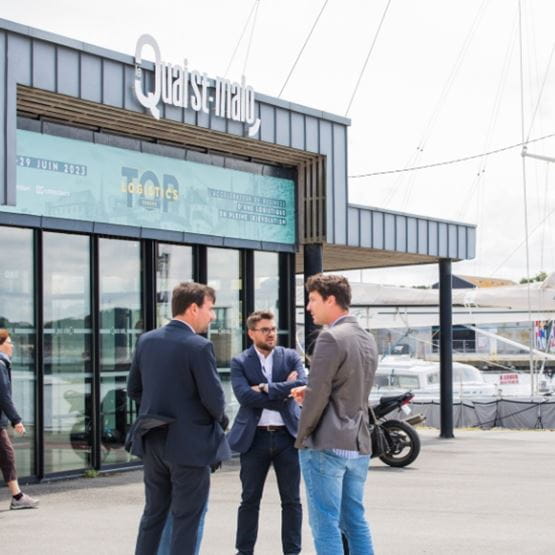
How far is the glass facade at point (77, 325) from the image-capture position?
12.5 metres

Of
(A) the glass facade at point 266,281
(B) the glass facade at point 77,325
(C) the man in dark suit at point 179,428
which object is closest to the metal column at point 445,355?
(A) the glass facade at point 266,281

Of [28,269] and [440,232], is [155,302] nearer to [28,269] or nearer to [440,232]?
[28,269]

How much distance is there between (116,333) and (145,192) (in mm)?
1783

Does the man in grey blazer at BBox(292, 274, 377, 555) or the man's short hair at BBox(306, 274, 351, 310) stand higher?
the man's short hair at BBox(306, 274, 351, 310)

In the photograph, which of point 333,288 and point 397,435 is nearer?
point 333,288

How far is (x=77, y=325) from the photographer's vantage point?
1320 centimetres

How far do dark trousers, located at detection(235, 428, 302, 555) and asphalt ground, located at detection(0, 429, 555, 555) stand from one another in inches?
22.3

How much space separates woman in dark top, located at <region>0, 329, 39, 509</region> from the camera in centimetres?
1032

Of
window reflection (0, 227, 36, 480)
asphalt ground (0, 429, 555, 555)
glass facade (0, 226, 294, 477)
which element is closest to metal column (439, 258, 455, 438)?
asphalt ground (0, 429, 555, 555)

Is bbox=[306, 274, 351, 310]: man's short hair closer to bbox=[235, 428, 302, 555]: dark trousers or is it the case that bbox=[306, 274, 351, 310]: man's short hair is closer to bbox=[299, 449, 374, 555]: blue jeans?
bbox=[299, 449, 374, 555]: blue jeans

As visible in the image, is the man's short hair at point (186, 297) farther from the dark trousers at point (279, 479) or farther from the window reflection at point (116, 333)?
the window reflection at point (116, 333)

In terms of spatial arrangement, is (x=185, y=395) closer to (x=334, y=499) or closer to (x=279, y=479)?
(x=334, y=499)

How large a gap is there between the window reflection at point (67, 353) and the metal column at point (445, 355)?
8.22 meters

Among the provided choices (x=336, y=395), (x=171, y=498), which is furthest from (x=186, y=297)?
(x=171, y=498)
